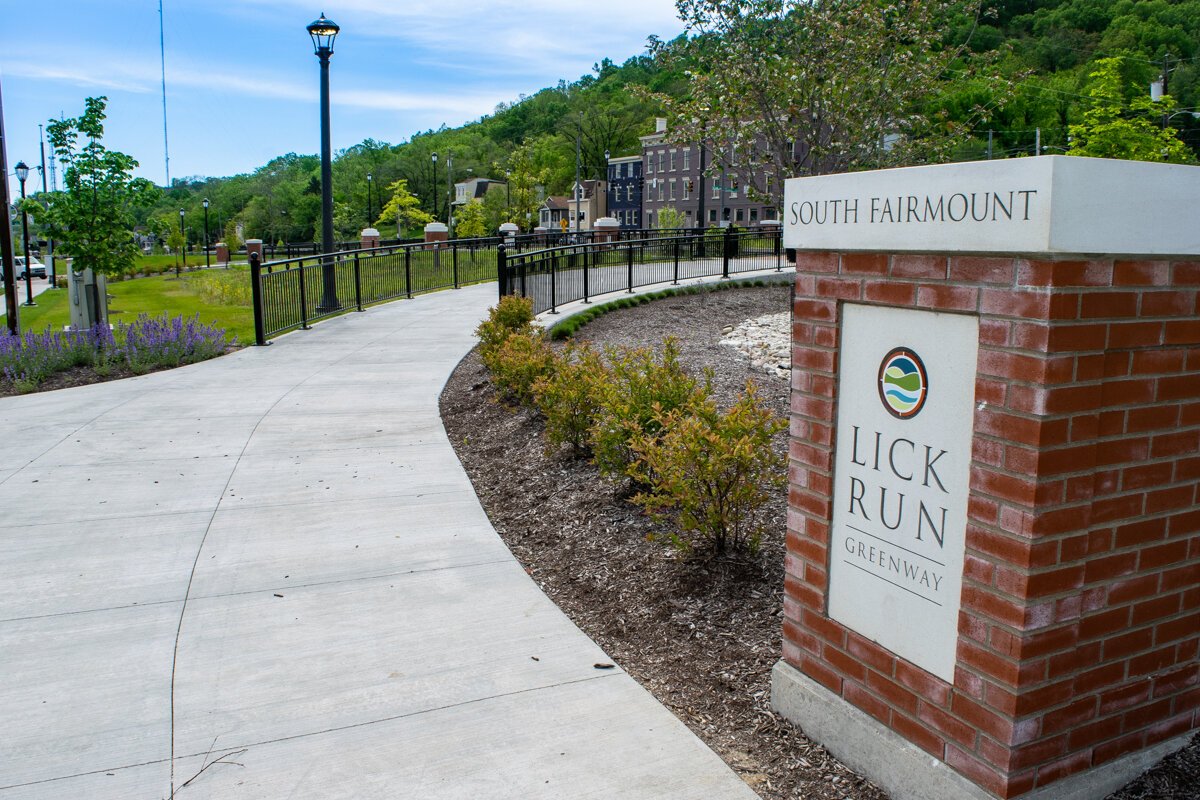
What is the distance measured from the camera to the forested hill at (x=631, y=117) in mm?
59594

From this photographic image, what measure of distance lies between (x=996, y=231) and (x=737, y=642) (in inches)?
90.0

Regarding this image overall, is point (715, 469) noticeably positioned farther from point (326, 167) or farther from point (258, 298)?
point (326, 167)

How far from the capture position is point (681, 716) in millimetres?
3592

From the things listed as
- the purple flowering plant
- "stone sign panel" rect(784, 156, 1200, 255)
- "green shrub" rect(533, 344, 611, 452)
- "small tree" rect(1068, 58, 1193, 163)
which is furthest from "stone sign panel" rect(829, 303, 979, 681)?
"small tree" rect(1068, 58, 1193, 163)

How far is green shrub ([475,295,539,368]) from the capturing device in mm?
9594

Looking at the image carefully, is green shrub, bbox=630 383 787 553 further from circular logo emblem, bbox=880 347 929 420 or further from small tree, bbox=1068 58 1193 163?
small tree, bbox=1068 58 1193 163

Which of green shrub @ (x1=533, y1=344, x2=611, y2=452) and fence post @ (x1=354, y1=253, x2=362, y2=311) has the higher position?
fence post @ (x1=354, y1=253, x2=362, y2=311)

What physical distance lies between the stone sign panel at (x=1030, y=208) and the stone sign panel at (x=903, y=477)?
252 mm

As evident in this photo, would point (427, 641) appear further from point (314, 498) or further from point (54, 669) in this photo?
point (314, 498)

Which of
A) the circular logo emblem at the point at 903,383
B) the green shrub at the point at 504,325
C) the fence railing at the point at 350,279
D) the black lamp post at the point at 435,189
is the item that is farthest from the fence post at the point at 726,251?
the black lamp post at the point at 435,189

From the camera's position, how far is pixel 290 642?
4172mm

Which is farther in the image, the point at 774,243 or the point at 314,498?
the point at 774,243

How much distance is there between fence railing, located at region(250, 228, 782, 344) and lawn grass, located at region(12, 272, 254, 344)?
120cm

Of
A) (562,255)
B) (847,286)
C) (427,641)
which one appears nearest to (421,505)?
(427,641)
